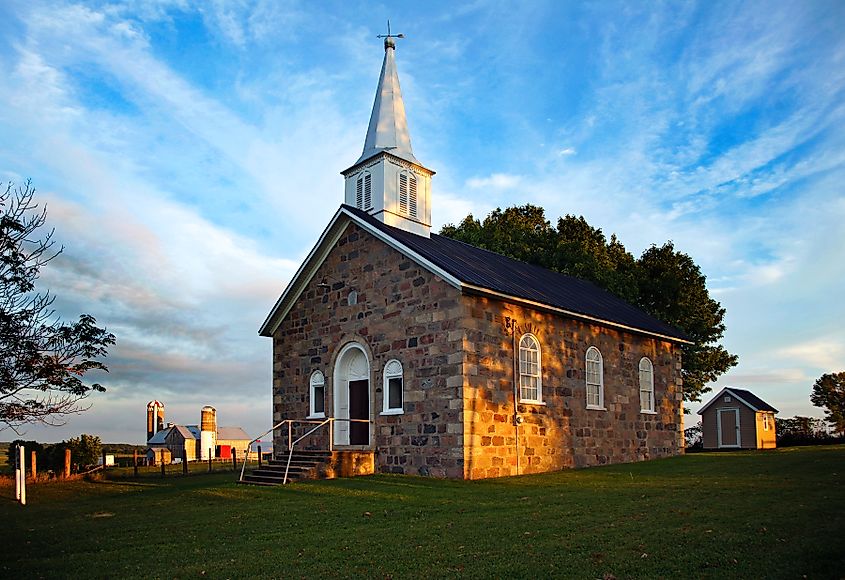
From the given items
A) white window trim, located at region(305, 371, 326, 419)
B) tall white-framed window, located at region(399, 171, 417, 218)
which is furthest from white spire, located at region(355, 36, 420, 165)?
white window trim, located at region(305, 371, 326, 419)

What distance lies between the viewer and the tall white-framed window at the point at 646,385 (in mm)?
26234

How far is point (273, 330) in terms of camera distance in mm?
25656

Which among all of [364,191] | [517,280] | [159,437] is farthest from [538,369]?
[159,437]

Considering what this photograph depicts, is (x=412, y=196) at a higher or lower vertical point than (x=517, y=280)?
higher

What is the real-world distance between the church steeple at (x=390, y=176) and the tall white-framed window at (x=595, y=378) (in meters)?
6.84

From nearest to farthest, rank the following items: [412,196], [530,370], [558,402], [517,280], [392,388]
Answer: [392,388] < [530,370] < [558,402] < [517,280] < [412,196]

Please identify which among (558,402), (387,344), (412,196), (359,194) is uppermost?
(359,194)

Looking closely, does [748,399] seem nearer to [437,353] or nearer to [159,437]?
[437,353]

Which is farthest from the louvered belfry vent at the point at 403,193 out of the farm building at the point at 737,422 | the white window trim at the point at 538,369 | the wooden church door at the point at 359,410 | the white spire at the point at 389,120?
the farm building at the point at 737,422

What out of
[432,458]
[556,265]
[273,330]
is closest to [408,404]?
[432,458]

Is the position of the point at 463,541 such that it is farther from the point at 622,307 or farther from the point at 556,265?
the point at 556,265

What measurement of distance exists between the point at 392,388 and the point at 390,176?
23.9 ft

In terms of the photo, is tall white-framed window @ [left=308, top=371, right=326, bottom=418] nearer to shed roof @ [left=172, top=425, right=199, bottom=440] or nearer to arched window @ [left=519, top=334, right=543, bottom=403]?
arched window @ [left=519, top=334, right=543, bottom=403]

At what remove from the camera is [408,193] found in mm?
24547
